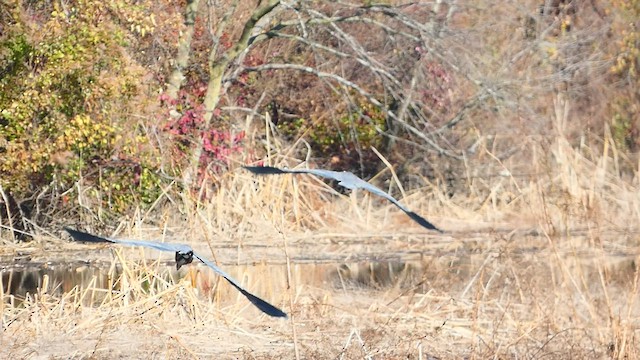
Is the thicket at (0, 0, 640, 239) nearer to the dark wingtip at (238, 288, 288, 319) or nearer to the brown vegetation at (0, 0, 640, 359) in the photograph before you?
the brown vegetation at (0, 0, 640, 359)

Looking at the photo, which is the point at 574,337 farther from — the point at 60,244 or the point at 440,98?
the point at 440,98

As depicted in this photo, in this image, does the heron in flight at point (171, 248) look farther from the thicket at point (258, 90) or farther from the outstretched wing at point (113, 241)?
the thicket at point (258, 90)

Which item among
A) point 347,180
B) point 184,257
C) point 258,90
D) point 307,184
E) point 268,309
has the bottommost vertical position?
point 268,309

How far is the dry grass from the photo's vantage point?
6.72 meters

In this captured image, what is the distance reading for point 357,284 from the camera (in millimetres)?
10469

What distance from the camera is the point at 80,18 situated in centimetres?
1059

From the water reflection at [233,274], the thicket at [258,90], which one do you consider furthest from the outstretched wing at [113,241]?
the thicket at [258,90]

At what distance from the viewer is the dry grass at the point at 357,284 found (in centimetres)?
672

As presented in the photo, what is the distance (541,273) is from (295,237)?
301cm

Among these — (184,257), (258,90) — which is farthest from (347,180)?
(258,90)

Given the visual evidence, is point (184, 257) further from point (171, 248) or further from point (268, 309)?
point (268, 309)

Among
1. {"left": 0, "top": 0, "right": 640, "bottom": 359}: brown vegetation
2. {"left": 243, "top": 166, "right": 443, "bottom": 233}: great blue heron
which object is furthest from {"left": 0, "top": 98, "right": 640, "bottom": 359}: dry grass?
{"left": 243, "top": 166, "right": 443, "bottom": 233}: great blue heron

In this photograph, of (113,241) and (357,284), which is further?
(357,284)

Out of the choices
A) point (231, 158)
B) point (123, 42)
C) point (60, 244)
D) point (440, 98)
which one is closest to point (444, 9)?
point (440, 98)
